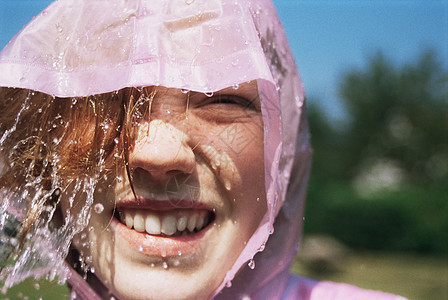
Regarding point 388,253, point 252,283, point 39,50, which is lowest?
point 388,253

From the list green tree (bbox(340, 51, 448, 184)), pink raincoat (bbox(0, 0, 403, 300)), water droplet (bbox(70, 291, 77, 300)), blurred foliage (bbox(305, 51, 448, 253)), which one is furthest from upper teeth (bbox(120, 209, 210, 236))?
green tree (bbox(340, 51, 448, 184))

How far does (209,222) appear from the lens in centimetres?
132

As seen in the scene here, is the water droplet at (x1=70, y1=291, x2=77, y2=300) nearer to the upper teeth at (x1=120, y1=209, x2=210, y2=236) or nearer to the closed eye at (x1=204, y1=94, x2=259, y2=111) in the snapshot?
the upper teeth at (x1=120, y1=209, x2=210, y2=236)

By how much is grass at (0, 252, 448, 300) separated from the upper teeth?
5923 mm

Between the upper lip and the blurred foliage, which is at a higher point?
the upper lip

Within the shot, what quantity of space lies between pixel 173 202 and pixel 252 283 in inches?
16.0

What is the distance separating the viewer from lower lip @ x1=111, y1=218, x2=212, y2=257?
4.05 ft

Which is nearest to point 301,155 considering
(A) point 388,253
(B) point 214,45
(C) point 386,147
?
(B) point 214,45

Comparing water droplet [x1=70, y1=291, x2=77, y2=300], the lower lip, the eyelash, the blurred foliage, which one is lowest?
the blurred foliage

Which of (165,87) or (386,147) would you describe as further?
(386,147)

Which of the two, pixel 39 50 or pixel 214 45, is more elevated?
pixel 39 50

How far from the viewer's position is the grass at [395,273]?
7.19 metres

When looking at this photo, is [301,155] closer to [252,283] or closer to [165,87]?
[252,283]

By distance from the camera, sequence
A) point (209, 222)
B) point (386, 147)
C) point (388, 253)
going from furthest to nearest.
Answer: point (386, 147) → point (388, 253) → point (209, 222)
